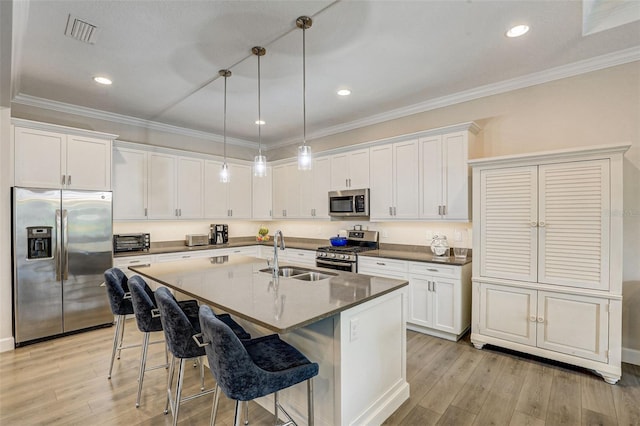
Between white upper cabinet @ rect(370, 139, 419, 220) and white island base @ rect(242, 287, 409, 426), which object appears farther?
white upper cabinet @ rect(370, 139, 419, 220)

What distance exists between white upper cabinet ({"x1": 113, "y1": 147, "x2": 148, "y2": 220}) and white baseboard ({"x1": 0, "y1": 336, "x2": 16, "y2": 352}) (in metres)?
1.70

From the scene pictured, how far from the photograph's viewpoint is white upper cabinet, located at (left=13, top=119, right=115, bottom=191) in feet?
11.3

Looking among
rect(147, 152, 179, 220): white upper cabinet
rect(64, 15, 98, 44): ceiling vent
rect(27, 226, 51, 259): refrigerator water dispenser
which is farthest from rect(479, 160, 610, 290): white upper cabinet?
rect(27, 226, 51, 259): refrigerator water dispenser

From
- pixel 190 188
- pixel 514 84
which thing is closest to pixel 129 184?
pixel 190 188

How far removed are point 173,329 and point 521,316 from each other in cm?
313

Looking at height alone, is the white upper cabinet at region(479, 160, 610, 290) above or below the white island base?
above

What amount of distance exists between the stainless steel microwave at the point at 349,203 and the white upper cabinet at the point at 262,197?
160 cm

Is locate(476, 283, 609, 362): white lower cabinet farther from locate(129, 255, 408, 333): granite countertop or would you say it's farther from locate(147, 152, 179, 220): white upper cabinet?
locate(147, 152, 179, 220): white upper cabinet

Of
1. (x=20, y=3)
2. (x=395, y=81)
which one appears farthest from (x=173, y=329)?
(x=395, y=81)

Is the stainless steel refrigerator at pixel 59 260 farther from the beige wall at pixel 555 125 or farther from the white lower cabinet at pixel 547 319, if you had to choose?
the white lower cabinet at pixel 547 319

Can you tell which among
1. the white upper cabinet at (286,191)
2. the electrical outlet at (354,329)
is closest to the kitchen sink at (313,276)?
the electrical outlet at (354,329)

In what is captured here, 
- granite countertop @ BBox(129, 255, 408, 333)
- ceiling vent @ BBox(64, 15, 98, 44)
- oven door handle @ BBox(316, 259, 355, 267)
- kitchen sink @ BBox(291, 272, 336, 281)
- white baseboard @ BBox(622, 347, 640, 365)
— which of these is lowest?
white baseboard @ BBox(622, 347, 640, 365)

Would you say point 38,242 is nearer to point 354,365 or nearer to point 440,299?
point 354,365

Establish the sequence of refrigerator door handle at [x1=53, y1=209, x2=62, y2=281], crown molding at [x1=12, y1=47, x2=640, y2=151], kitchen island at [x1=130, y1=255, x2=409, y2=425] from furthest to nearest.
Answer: refrigerator door handle at [x1=53, y1=209, x2=62, y2=281], crown molding at [x1=12, y1=47, x2=640, y2=151], kitchen island at [x1=130, y1=255, x2=409, y2=425]
